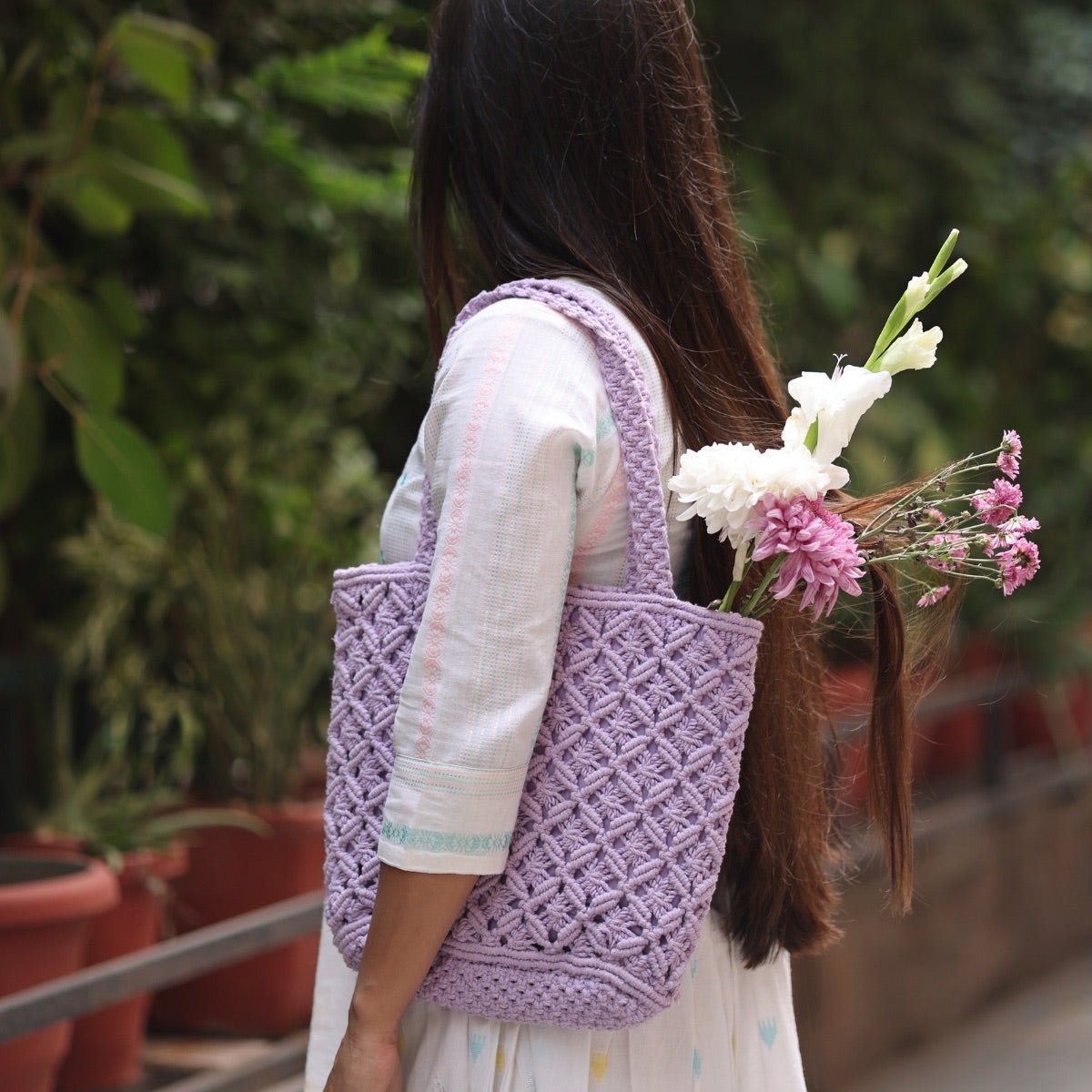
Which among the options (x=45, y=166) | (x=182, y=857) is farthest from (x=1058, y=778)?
(x=45, y=166)

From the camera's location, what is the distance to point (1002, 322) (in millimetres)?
5113

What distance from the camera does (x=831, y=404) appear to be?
45.1 inches

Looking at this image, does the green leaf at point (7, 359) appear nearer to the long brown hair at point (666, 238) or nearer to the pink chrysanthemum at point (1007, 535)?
the long brown hair at point (666, 238)

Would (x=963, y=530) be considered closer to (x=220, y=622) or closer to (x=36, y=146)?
(x=36, y=146)

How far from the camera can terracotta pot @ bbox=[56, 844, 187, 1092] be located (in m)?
2.35

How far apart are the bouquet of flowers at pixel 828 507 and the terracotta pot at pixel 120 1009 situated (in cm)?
148

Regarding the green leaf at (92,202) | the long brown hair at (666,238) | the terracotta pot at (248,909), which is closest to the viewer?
the long brown hair at (666,238)

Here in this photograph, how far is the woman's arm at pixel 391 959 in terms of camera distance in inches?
43.7

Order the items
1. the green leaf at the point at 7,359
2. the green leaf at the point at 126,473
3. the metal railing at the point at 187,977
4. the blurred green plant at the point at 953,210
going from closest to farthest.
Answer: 1. the metal railing at the point at 187,977
2. the green leaf at the point at 7,359
3. the green leaf at the point at 126,473
4. the blurred green plant at the point at 953,210

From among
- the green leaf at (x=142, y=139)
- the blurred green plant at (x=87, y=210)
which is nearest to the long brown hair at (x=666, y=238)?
Result: the blurred green plant at (x=87, y=210)

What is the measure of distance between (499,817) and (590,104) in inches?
22.6

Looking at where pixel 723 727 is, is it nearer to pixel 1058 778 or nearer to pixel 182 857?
pixel 182 857

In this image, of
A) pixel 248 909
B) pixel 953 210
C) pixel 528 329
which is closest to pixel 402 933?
pixel 528 329

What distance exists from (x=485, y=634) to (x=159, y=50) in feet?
4.95
